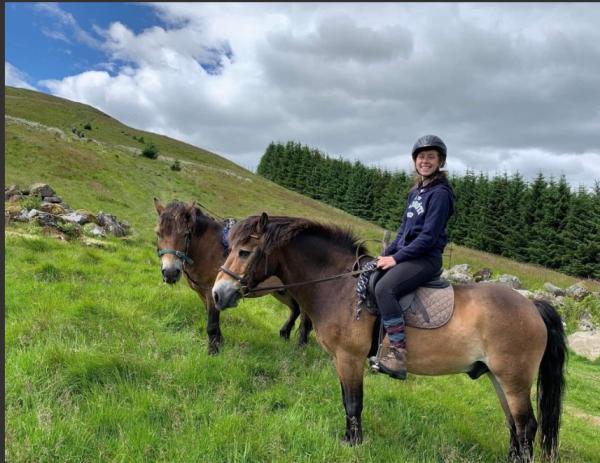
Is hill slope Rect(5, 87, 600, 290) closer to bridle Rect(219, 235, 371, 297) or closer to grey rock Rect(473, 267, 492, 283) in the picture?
grey rock Rect(473, 267, 492, 283)

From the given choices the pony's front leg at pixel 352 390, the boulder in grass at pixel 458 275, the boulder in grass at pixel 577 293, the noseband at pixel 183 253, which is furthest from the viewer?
the boulder in grass at pixel 458 275

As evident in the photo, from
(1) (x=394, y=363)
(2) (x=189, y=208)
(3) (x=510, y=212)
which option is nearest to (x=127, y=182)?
(2) (x=189, y=208)

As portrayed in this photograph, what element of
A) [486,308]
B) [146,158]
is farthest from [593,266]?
[146,158]

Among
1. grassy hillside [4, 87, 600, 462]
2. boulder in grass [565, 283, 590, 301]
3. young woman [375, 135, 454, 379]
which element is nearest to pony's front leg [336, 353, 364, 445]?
grassy hillside [4, 87, 600, 462]

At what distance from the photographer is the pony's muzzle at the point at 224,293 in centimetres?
462

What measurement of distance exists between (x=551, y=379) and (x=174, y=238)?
576 centimetres

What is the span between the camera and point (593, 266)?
124 ft

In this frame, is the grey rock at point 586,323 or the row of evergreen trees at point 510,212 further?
the row of evergreen trees at point 510,212

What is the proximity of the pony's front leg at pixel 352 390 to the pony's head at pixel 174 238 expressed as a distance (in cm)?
325

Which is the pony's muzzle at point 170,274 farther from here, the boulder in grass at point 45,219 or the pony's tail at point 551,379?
the boulder in grass at point 45,219

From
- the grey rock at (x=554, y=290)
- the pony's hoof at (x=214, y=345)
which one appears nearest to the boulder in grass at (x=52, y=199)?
the pony's hoof at (x=214, y=345)

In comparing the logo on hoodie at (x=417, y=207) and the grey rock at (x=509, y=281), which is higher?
the logo on hoodie at (x=417, y=207)

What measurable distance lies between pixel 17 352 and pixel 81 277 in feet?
15.1

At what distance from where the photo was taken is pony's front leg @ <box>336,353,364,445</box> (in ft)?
15.0
